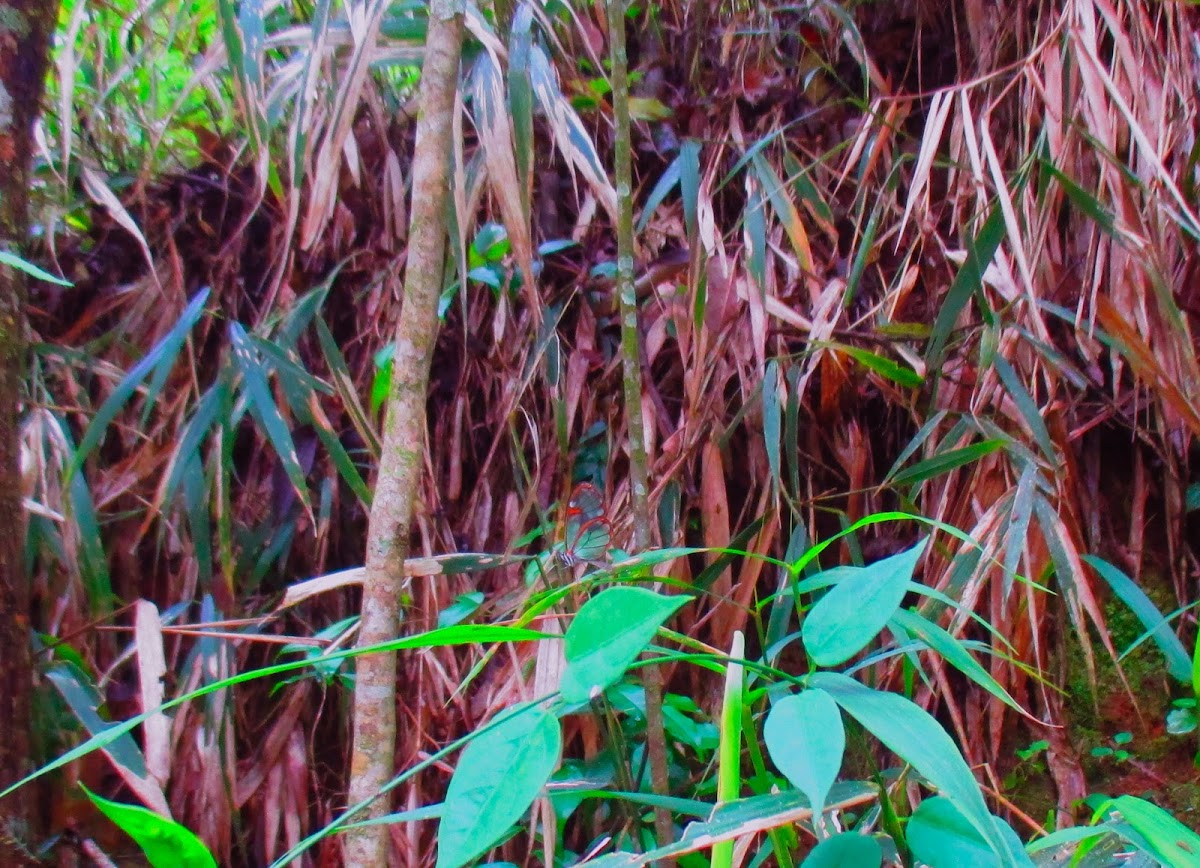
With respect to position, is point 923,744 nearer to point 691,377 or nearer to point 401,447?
point 401,447

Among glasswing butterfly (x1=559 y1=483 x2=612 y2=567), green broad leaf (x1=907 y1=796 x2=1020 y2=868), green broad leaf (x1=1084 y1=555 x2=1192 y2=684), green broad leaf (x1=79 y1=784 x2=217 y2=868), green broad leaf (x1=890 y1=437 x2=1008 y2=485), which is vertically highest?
green broad leaf (x1=890 y1=437 x2=1008 y2=485)

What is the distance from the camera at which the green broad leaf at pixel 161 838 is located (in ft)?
1.11

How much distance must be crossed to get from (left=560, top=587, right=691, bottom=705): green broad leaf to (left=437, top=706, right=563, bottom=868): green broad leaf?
0.06 ft

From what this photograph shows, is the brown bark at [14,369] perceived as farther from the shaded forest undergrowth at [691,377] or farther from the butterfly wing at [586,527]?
the butterfly wing at [586,527]

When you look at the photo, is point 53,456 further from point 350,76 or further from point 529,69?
point 529,69

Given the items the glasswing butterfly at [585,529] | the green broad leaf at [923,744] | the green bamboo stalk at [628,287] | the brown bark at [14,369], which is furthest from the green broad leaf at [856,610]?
the brown bark at [14,369]

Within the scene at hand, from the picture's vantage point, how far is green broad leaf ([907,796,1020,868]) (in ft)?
1.08

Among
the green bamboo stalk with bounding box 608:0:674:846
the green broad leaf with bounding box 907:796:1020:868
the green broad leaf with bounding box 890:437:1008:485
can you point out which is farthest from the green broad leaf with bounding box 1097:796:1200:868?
the green broad leaf with bounding box 890:437:1008:485

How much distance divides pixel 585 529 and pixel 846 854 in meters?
0.45

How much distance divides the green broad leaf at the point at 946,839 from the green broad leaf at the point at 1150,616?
17.5 inches

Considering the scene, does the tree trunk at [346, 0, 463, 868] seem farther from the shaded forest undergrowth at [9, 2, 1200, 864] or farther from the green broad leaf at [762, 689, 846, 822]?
the green broad leaf at [762, 689, 846, 822]

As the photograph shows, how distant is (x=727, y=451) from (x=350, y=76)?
567 millimetres

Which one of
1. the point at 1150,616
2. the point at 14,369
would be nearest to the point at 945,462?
the point at 1150,616

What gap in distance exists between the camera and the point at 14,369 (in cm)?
76
